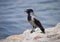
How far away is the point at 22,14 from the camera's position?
84.1 inches

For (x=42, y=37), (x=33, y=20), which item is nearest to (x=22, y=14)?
(x=33, y=20)

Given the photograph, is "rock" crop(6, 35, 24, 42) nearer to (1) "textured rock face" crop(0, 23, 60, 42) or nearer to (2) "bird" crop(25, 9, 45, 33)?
(1) "textured rock face" crop(0, 23, 60, 42)

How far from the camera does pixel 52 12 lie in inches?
84.9

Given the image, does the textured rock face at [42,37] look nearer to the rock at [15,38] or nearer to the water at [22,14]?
the rock at [15,38]

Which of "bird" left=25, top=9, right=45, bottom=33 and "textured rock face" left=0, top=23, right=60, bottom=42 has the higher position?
"bird" left=25, top=9, right=45, bottom=33

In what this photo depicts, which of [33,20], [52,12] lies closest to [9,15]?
[33,20]

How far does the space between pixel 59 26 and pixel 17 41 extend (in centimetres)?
49

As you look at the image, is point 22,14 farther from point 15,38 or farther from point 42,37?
point 42,37

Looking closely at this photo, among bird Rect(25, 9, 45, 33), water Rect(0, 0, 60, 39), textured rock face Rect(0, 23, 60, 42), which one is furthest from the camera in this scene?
water Rect(0, 0, 60, 39)

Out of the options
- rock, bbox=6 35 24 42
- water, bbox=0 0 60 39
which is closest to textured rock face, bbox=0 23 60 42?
rock, bbox=6 35 24 42

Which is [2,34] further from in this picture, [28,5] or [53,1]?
[53,1]

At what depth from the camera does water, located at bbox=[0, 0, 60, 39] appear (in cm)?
213

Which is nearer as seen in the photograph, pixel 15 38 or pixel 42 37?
pixel 42 37

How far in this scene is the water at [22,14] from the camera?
7.00 ft
